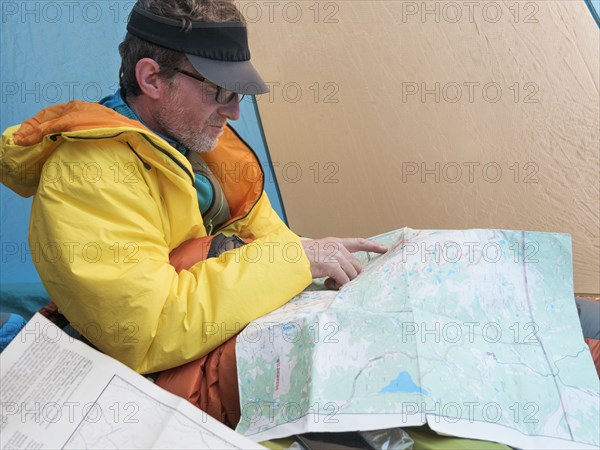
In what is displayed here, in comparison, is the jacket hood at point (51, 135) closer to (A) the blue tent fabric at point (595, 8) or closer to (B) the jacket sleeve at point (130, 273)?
(B) the jacket sleeve at point (130, 273)

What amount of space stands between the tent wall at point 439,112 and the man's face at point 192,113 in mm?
521

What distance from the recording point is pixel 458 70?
166 cm

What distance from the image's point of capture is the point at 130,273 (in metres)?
0.99

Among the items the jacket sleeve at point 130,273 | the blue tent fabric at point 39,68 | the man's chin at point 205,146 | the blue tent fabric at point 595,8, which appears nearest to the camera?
the jacket sleeve at point 130,273

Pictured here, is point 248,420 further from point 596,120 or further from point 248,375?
point 596,120

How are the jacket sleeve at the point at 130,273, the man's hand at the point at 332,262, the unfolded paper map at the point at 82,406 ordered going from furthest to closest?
the man's hand at the point at 332,262 → the jacket sleeve at the point at 130,273 → the unfolded paper map at the point at 82,406

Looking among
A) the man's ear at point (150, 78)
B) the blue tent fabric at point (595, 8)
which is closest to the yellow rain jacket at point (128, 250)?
the man's ear at point (150, 78)

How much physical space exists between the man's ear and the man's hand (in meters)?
0.34

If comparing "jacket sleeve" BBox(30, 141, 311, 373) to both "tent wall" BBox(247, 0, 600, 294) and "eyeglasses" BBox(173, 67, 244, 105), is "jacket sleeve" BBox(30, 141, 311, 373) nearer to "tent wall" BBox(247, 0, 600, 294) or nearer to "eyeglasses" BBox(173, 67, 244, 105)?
"eyeglasses" BBox(173, 67, 244, 105)

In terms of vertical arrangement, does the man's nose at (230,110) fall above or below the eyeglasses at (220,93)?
below

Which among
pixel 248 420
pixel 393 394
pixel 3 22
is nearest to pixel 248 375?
pixel 248 420

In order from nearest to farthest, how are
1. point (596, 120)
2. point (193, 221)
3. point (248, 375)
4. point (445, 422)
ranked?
point (445, 422)
point (248, 375)
point (193, 221)
point (596, 120)

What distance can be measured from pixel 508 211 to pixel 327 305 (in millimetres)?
863

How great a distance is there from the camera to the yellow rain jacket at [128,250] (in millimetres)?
997
